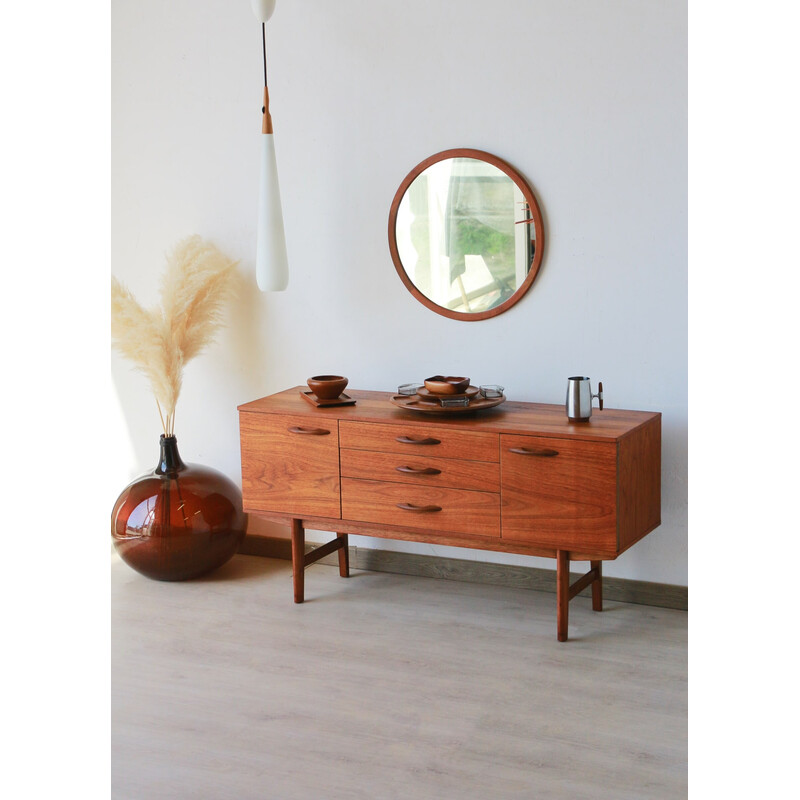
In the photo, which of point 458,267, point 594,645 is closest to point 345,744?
point 594,645

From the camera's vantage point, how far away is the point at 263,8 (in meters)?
3.66

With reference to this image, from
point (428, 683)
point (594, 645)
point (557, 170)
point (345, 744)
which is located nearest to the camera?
point (345, 744)

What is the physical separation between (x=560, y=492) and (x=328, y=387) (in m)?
1.00

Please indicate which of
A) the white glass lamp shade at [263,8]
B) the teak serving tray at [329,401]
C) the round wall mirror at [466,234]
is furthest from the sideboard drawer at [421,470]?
the white glass lamp shade at [263,8]

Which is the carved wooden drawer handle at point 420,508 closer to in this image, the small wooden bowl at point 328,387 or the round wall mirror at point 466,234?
the small wooden bowl at point 328,387

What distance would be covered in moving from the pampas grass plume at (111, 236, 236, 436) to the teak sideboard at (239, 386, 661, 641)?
21.6 inches

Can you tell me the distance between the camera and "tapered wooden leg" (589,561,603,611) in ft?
11.3

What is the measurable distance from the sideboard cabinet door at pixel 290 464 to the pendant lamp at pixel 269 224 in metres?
0.58

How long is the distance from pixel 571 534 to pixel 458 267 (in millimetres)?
1160

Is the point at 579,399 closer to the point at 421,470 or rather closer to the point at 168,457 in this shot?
the point at 421,470

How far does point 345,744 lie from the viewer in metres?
2.60

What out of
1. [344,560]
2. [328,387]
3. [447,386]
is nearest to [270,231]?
[328,387]

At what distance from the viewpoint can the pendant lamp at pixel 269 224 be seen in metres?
3.72
